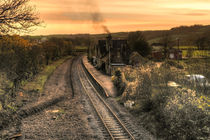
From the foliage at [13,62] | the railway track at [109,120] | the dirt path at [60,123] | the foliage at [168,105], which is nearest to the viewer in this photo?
the foliage at [168,105]

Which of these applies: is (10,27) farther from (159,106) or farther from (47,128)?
(159,106)

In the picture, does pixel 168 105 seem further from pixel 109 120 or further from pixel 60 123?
pixel 60 123

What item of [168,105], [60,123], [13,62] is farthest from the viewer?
[13,62]

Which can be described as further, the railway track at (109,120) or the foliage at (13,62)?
the foliage at (13,62)

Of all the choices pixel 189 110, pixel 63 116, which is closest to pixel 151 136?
pixel 189 110

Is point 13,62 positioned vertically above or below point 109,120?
above

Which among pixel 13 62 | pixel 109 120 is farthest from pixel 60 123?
pixel 13 62

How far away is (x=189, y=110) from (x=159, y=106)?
3872mm

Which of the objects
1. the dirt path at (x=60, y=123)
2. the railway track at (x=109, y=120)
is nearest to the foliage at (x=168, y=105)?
the railway track at (x=109, y=120)

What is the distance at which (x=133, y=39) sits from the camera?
63.0 meters

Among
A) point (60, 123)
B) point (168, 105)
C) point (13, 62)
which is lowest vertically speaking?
point (60, 123)

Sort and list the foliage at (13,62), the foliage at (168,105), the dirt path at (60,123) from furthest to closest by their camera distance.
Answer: the foliage at (13,62) < the dirt path at (60,123) < the foliage at (168,105)

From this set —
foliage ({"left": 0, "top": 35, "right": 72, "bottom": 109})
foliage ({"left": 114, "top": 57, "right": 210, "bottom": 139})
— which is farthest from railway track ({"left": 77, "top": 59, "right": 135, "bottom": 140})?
foliage ({"left": 0, "top": 35, "right": 72, "bottom": 109})

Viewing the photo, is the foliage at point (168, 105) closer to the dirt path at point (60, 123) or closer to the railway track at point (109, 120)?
the railway track at point (109, 120)
